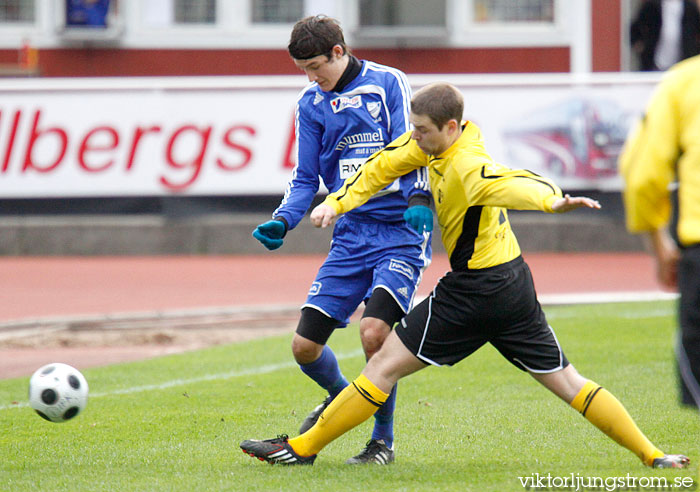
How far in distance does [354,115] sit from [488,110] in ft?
31.5

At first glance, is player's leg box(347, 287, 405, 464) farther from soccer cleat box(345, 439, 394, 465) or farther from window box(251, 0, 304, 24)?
window box(251, 0, 304, 24)

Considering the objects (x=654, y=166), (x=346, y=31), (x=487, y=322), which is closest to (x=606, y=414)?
(x=487, y=322)

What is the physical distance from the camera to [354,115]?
543cm

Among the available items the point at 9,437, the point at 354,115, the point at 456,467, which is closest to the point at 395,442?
the point at 456,467

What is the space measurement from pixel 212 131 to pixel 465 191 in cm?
1075

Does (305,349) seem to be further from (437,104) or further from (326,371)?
(437,104)

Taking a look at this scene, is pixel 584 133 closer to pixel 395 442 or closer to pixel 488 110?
pixel 488 110

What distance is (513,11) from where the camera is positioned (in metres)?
19.4

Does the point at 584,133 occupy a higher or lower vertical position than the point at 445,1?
lower

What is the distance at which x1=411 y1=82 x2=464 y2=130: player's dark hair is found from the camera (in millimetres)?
4551

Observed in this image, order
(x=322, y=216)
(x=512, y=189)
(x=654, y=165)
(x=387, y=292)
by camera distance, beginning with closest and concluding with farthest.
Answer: (x=654, y=165) → (x=512, y=189) → (x=322, y=216) → (x=387, y=292)

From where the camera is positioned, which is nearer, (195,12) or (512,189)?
(512,189)

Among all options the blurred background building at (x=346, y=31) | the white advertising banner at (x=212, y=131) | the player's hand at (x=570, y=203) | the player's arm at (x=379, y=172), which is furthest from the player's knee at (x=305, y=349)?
the blurred background building at (x=346, y=31)

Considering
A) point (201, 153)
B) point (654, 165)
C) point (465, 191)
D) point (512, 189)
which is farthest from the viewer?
point (201, 153)
